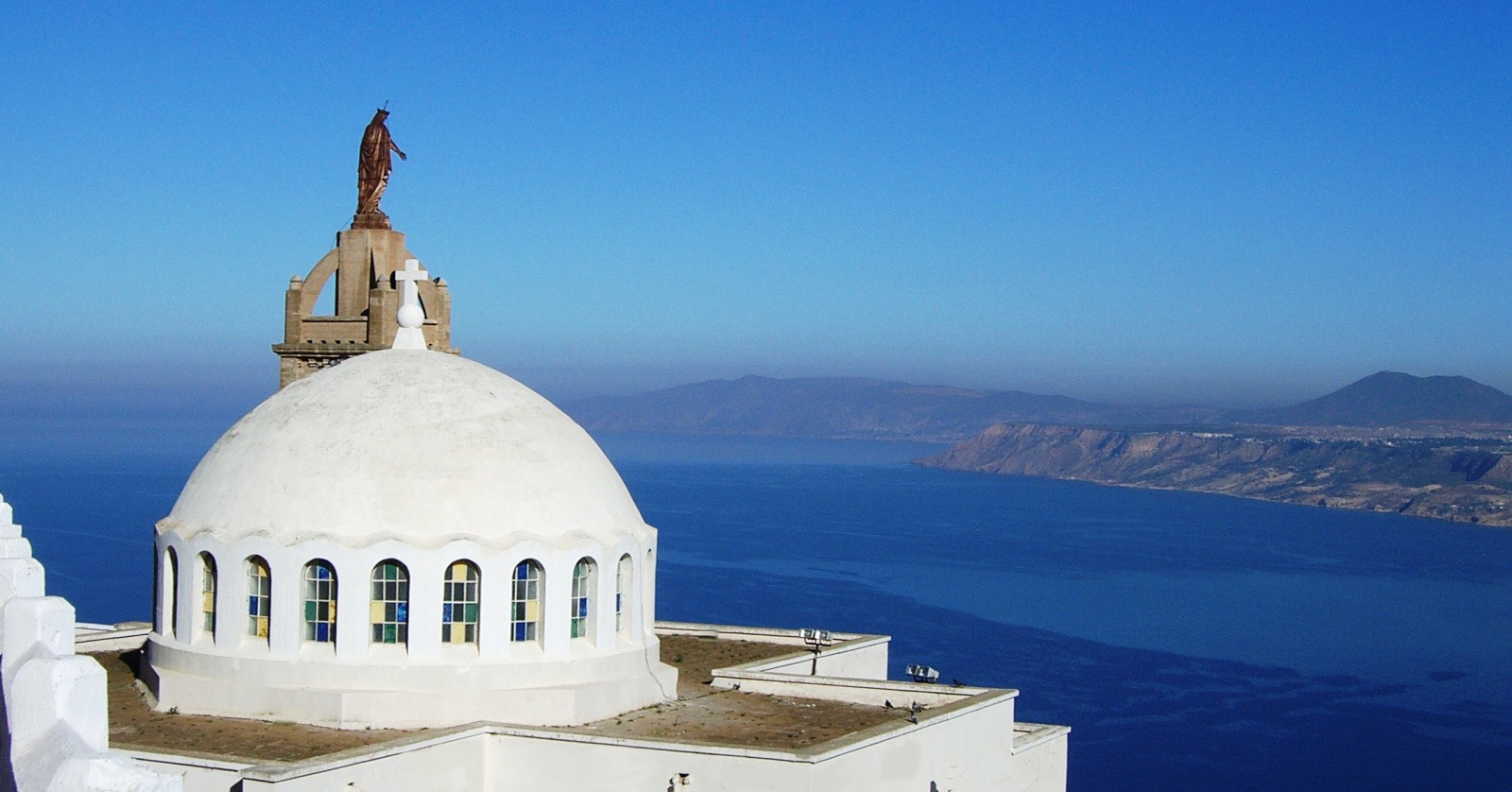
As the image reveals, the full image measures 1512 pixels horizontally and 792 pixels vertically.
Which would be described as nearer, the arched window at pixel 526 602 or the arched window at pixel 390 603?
the arched window at pixel 390 603

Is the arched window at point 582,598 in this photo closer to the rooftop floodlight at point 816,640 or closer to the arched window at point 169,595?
the arched window at point 169,595

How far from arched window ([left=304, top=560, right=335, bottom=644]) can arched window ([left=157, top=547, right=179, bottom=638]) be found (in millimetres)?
2508

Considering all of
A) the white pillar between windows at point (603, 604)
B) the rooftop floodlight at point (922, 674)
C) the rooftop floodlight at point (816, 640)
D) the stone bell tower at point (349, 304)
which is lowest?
the rooftop floodlight at point (922, 674)

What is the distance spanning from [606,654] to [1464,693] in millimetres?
60101

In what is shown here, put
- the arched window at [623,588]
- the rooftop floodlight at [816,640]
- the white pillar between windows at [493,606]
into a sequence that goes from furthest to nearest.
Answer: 1. the rooftop floodlight at [816,640]
2. the arched window at [623,588]
3. the white pillar between windows at [493,606]

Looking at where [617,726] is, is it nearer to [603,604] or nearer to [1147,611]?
[603,604]

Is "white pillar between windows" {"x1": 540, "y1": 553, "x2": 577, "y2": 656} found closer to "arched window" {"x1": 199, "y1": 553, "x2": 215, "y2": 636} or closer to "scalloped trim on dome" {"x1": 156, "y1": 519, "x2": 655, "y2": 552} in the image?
"scalloped trim on dome" {"x1": 156, "y1": 519, "x2": 655, "y2": 552}

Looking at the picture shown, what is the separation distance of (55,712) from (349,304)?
95.4ft

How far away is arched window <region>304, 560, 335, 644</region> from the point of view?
22422 mm

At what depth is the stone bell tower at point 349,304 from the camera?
34.2 meters

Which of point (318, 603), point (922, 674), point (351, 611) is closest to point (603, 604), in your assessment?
point (351, 611)

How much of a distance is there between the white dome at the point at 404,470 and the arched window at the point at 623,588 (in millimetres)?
483

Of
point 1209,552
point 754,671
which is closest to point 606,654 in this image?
point 754,671

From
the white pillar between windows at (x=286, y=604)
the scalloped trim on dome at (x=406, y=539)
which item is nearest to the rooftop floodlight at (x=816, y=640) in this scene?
the scalloped trim on dome at (x=406, y=539)
